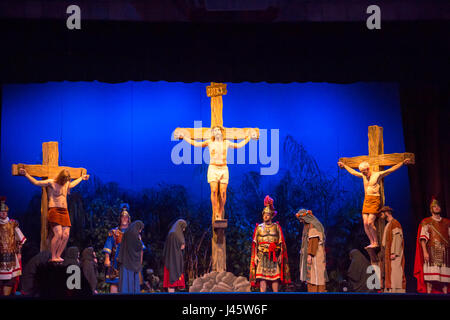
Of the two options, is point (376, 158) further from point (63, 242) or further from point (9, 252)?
point (9, 252)

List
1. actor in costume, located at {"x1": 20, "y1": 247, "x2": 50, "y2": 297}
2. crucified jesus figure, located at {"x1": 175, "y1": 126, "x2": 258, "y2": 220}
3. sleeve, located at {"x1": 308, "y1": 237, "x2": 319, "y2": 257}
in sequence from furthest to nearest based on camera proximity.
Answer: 1. crucified jesus figure, located at {"x1": 175, "y1": 126, "x2": 258, "y2": 220}
2. sleeve, located at {"x1": 308, "y1": 237, "x2": 319, "y2": 257}
3. actor in costume, located at {"x1": 20, "y1": 247, "x2": 50, "y2": 297}

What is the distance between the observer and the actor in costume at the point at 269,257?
6840 millimetres

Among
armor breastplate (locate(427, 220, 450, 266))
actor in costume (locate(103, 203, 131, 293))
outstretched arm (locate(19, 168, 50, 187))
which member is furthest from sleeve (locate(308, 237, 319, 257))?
outstretched arm (locate(19, 168, 50, 187))

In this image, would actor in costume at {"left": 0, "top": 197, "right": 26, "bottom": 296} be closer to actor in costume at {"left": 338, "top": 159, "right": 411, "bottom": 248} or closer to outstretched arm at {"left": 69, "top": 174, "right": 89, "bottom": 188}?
outstretched arm at {"left": 69, "top": 174, "right": 89, "bottom": 188}

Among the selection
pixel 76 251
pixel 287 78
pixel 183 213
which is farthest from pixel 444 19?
pixel 76 251

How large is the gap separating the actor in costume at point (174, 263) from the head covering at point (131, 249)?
0.35 m

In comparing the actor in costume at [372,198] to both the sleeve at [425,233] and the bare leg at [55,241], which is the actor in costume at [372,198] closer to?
the sleeve at [425,233]

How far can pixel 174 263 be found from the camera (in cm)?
685

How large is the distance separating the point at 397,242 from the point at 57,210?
12.9 feet

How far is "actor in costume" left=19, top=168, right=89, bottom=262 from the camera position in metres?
6.80

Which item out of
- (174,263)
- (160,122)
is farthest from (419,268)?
(160,122)

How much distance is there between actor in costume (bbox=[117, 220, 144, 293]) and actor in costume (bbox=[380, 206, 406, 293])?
112 inches

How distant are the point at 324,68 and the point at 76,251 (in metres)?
3.62

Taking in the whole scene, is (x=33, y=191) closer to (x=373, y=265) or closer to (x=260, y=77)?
(x=260, y=77)
